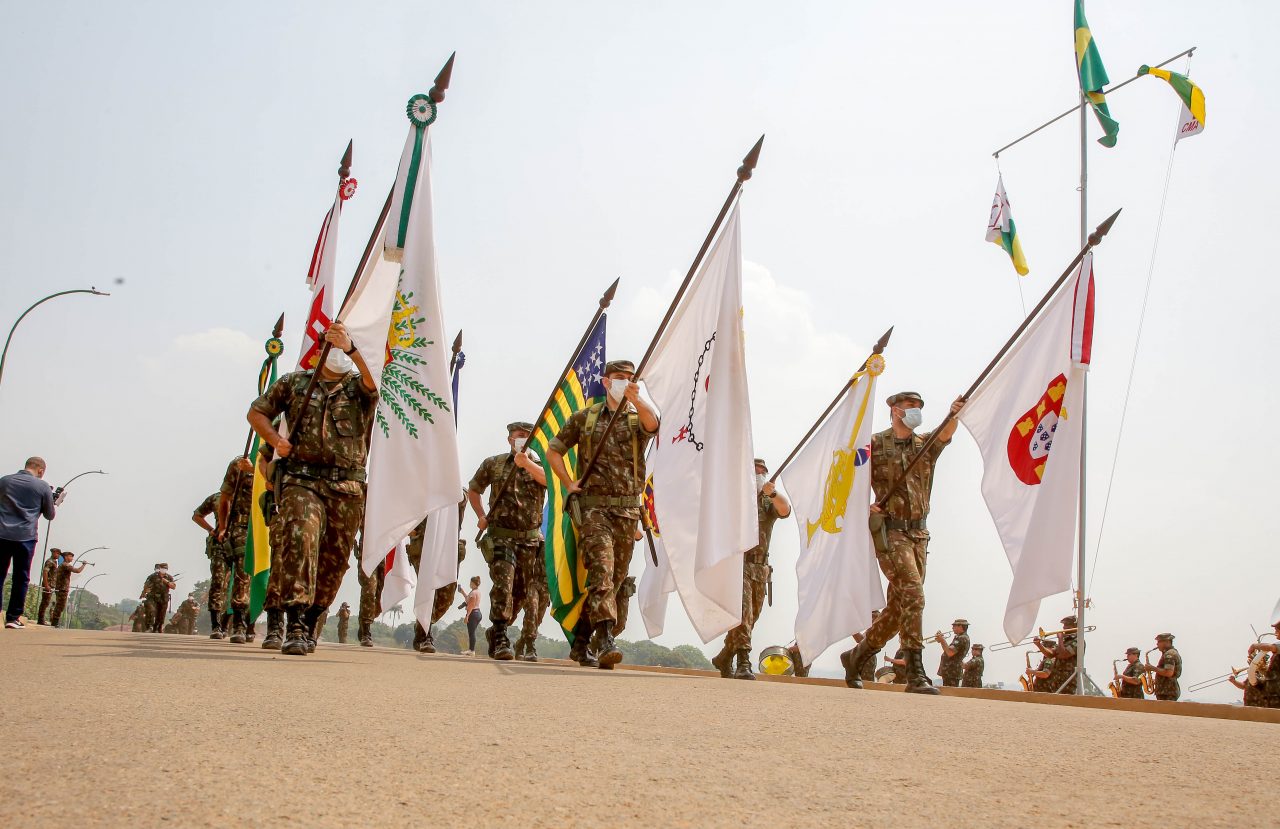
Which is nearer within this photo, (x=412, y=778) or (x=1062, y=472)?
(x=412, y=778)

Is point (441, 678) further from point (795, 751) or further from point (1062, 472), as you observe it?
point (1062, 472)

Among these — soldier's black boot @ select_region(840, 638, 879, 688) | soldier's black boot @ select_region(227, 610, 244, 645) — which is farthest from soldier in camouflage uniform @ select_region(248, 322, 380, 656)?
soldier's black boot @ select_region(840, 638, 879, 688)

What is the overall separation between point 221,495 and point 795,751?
35.9 ft

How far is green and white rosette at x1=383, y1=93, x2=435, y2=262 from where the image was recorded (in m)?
8.94

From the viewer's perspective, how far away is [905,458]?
33.6ft

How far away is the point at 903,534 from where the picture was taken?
9961 mm

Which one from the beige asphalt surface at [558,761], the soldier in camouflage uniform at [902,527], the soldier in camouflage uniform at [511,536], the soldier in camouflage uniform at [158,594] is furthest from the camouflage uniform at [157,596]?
the beige asphalt surface at [558,761]

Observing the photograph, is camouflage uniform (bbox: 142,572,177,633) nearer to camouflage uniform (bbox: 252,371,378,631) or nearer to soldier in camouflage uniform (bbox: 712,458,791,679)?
soldier in camouflage uniform (bbox: 712,458,791,679)

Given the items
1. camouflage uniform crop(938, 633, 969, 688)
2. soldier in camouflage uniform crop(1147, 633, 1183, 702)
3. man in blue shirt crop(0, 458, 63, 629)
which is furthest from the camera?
camouflage uniform crop(938, 633, 969, 688)

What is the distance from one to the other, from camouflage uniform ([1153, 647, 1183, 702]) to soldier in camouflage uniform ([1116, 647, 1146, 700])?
12.0 inches

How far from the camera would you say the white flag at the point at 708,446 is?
29.5 feet

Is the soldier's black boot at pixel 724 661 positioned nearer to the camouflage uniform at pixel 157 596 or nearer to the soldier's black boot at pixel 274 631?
the soldier's black boot at pixel 274 631

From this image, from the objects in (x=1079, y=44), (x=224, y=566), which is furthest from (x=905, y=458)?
(x=224, y=566)

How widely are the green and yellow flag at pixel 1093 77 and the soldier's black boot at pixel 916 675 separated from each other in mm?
6995
